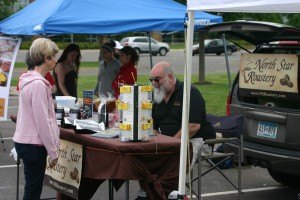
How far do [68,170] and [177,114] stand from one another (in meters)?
1.16

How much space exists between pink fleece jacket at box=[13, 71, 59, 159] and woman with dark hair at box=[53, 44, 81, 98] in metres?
3.97

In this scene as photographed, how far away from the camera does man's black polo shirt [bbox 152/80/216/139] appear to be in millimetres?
5520

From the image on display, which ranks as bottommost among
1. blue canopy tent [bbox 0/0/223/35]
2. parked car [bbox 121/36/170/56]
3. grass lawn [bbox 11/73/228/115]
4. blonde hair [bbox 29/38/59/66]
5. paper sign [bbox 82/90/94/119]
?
grass lawn [bbox 11/73/228/115]

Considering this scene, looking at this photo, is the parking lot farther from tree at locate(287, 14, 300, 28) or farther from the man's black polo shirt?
tree at locate(287, 14, 300, 28)

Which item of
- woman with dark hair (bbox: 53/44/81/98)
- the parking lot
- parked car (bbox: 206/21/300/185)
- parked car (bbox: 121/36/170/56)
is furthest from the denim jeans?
parked car (bbox: 121/36/170/56)

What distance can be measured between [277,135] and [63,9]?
3773 mm

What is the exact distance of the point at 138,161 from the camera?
466 centimetres

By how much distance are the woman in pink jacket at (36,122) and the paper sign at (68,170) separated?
1.38 feet

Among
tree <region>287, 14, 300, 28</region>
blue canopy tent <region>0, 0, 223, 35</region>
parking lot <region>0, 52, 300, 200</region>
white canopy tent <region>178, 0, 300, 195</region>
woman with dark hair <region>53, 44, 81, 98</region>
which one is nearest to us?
white canopy tent <region>178, 0, 300, 195</region>

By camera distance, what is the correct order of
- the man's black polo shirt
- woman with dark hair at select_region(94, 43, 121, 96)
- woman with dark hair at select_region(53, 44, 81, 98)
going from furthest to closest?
woman with dark hair at select_region(94, 43, 121, 96) < woman with dark hair at select_region(53, 44, 81, 98) < the man's black polo shirt

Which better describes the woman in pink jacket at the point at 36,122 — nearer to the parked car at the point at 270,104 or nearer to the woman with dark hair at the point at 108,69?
the parked car at the point at 270,104

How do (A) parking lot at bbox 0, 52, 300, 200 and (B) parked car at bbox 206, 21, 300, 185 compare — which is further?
(A) parking lot at bbox 0, 52, 300, 200

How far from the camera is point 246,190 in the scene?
720 cm

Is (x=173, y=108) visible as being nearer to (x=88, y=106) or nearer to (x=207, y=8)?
(x=88, y=106)
